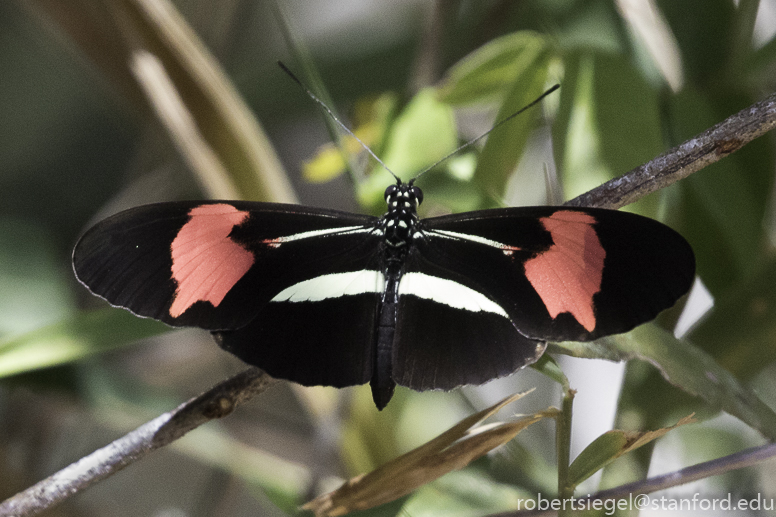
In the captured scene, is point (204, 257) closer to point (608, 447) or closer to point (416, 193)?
point (416, 193)

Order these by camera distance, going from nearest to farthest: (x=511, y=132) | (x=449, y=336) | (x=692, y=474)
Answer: (x=692, y=474) < (x=449, y=336) < (x=511, y=132)

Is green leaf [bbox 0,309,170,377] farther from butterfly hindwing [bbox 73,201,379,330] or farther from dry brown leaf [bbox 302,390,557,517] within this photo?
dry brown leaf [bbox 302,390,557,517]

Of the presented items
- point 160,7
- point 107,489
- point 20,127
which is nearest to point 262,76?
point 160,7

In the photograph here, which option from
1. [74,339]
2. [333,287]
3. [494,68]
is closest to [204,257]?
[333,287]

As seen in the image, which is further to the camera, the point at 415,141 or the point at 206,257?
the point at 415,141

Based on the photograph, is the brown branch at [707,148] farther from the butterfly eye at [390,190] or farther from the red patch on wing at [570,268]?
the butterfly eye at [390,190]

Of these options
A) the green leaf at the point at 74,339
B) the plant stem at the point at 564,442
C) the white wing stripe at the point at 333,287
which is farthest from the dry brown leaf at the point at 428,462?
the green leaf at the point at 74,339
